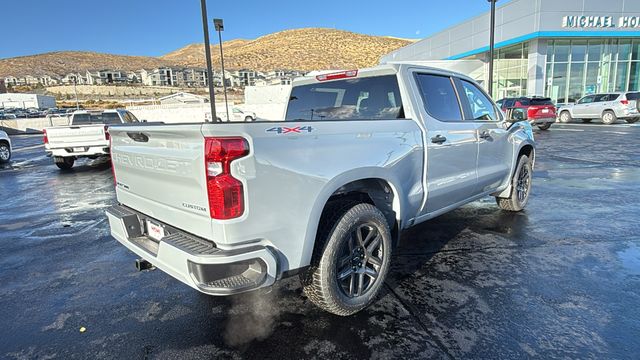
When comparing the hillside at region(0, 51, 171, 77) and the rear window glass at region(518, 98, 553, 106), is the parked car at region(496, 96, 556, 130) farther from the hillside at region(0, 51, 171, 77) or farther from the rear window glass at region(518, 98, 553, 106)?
the hillside at region(0, 51, 171, 77)

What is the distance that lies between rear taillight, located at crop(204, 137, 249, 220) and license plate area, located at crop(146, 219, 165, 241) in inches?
30.9

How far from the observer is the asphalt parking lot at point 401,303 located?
8.76 feet

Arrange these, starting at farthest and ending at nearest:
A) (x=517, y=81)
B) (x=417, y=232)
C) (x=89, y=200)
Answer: (x=517, y=81), (x=89, y=200), (x=417, y=232)

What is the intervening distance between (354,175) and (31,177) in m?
11.1

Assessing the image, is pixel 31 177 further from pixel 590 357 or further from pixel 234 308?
pixel 590 357

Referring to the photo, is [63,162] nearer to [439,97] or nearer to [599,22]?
[439,97]

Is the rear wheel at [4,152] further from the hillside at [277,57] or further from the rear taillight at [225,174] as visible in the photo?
the hillside at [277,57]

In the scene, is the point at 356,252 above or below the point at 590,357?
above

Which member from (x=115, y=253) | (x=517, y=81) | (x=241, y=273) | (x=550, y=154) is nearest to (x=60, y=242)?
(x=115, y=253)

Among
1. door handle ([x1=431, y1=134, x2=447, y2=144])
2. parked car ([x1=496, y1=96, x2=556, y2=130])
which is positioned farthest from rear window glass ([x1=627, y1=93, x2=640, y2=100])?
door handle ([x1=431, y1=134, x2=447, y2=144])

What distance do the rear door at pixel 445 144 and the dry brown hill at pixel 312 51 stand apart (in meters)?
84.6

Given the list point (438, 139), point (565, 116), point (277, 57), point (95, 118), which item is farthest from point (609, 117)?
point (277, 57)

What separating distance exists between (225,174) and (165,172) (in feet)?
2.12

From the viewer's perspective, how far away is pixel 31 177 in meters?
10.5
